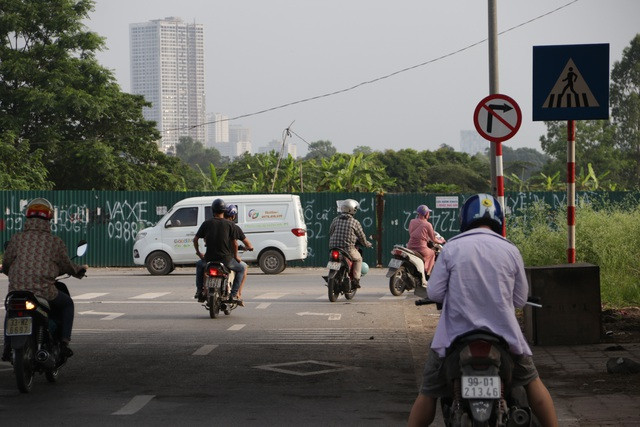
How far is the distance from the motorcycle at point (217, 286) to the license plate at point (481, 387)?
1106 cm

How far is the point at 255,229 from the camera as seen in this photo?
95.1 feet

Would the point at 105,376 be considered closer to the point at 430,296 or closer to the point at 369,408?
the point at 369,408

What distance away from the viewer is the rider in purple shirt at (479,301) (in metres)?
5.69

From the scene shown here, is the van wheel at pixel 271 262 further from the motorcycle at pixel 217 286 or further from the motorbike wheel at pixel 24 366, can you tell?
the motorbike wheel at pixel 24 366

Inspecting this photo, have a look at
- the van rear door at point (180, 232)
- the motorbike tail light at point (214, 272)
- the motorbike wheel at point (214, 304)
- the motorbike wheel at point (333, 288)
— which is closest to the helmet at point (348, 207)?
the motorbike wheel at point (333, 288)

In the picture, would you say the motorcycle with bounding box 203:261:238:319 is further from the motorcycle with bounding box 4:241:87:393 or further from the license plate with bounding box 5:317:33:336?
the license plate with bounding box 5:317:33:336

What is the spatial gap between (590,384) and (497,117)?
6.90 m

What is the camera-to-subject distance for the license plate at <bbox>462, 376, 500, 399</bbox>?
5.41 m

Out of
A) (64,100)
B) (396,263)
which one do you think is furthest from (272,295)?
(64,100)

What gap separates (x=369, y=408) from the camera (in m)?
8.85

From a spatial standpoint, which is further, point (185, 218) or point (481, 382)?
point (185, 218)

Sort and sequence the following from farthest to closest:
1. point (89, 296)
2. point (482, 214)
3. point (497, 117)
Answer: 1. point (89, 296)
2. point (497, 117)
3. point (482, 214)

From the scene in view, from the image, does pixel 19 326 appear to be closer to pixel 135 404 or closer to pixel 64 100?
pixel 135 404

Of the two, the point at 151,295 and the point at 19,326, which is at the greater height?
the point at 19,326
